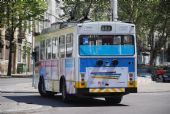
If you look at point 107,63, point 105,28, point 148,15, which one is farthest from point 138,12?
point 107,63

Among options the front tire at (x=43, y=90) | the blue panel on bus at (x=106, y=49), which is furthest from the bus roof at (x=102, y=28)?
the front tire at (x=43, y=90)

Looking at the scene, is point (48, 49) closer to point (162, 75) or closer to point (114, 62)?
point (114, 62)

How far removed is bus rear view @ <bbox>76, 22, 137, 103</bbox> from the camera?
21109 mm

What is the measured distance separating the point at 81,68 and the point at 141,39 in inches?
2384

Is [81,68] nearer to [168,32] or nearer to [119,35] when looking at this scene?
[119,35]

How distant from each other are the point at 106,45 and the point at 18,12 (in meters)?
36.0

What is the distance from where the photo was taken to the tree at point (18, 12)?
5575cm

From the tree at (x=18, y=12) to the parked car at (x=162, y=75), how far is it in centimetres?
1453

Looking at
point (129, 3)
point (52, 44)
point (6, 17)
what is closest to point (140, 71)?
point (129, 3)

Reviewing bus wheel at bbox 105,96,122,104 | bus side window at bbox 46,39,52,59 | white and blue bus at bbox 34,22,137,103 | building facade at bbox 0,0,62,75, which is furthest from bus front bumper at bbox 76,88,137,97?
building facade at bbox 0,0,62,75

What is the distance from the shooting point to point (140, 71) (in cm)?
6372

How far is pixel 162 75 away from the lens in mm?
47188

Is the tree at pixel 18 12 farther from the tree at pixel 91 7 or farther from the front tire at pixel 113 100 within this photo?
the front tire at pixel 113 100

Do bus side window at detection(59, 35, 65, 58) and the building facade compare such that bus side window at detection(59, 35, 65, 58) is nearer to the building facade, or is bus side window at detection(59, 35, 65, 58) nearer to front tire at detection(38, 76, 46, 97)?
front tire at detection(38, 76, 46, 97)
